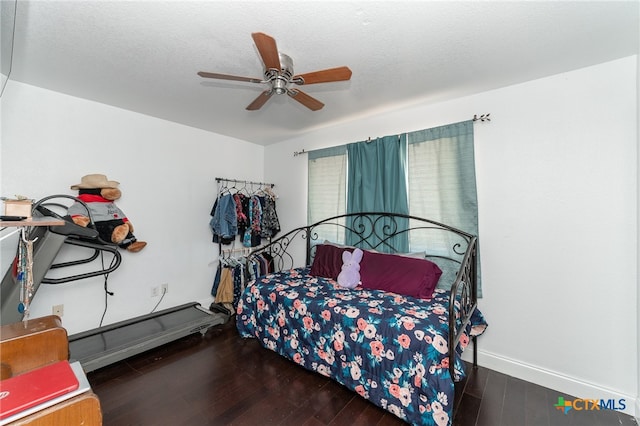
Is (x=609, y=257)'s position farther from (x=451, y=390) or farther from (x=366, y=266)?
(x=366, y=266)

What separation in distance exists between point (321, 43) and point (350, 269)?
189 centimetres

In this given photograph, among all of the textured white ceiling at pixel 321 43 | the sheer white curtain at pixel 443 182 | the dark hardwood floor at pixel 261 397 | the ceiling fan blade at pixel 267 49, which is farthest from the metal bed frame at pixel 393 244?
the ceiling fan blade at pixel 267 49

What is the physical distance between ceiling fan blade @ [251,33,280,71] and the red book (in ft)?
5.17

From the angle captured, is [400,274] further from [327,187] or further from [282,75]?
[282,75]

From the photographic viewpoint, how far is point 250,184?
404 cm

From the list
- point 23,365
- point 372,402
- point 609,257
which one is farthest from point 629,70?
point 23,365

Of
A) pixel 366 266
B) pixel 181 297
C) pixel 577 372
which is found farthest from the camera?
pixel 181 297

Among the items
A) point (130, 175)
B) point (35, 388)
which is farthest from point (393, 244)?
point (130, 175)

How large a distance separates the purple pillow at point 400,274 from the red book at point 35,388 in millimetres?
2030

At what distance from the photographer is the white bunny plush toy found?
2492 millimetres

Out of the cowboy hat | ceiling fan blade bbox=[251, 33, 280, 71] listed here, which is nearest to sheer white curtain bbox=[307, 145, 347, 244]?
ceiling fan blade bbox=[251, 33, 280, 71]

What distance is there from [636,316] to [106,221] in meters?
4.18

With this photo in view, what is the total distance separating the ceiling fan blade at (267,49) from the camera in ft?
4.20

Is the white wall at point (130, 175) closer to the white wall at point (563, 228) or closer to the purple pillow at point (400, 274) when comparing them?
the purple pillow at point (400, 274)
